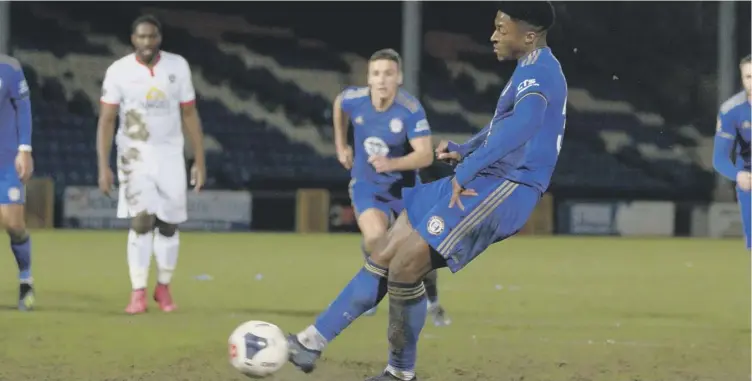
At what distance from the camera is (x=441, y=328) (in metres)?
7.49

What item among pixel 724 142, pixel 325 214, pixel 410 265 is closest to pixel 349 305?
pixel 410 265

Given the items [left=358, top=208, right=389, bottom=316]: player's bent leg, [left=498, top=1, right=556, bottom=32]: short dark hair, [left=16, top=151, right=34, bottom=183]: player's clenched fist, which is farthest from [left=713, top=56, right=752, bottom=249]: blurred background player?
[left=16, top=151, right=34, bottom=183]: player's clenched fist

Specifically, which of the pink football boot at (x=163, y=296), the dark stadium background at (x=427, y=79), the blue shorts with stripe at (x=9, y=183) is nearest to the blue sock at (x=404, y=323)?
the pink football boot at (x=163, y=296)

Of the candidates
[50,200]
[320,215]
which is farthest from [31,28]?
[320,215]

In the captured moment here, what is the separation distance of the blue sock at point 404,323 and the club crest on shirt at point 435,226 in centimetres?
28

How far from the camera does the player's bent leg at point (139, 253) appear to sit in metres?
7.85

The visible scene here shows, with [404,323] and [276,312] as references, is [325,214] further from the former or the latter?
[404,323]

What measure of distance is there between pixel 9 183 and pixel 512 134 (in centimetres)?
420

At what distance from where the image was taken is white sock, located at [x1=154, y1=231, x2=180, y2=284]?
26.2 feet

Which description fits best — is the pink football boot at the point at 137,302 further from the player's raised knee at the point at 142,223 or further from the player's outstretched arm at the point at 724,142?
the player's outstretched arm at the point at 724,142

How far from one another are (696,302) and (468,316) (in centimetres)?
230

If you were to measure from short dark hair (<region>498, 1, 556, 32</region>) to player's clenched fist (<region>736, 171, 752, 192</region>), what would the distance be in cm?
303

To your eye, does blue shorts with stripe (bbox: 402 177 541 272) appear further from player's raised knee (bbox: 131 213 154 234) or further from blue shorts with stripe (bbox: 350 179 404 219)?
player's raised knee (bbox: 131 213 154 234)

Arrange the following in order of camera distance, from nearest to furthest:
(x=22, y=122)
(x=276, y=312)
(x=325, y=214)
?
1. (x=22, y=122)
2. (x=276, y=312)
3. (x=325, y=214)
